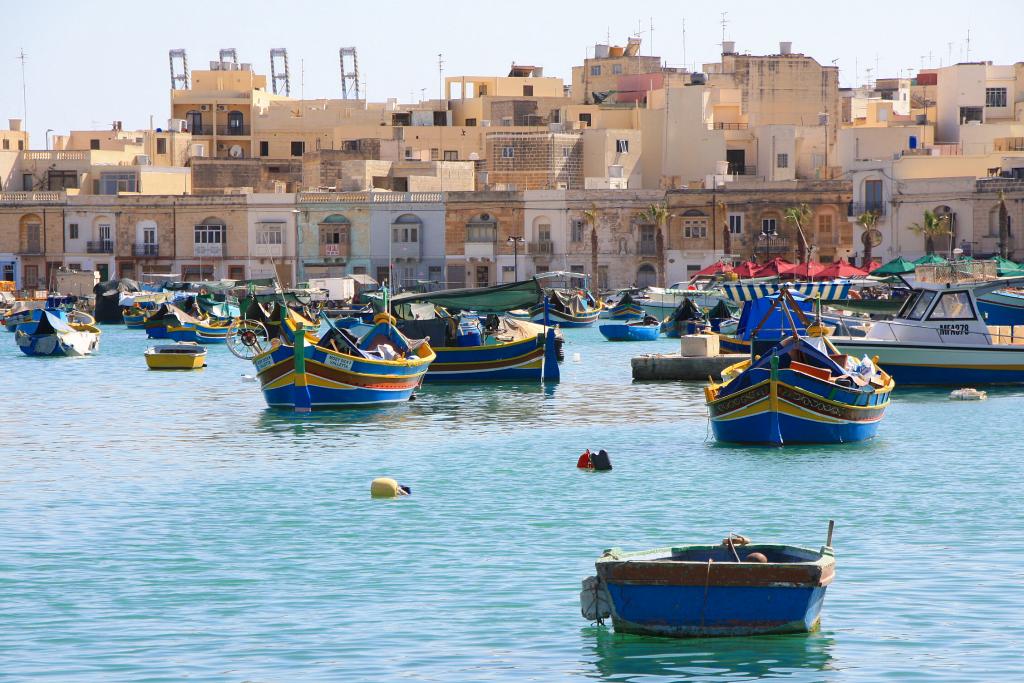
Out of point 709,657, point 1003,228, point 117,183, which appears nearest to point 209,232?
point 117,183

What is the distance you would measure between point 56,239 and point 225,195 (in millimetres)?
10411

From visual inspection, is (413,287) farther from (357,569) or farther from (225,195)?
Answer: (357,569)

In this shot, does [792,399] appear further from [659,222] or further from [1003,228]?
[659,222]

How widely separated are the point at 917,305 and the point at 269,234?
5735cm

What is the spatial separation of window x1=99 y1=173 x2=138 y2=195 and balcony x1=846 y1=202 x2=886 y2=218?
137ft

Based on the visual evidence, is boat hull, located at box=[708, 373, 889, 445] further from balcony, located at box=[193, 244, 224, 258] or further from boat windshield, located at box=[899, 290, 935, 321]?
balcony, located at box=[193, 244, 224, 258]

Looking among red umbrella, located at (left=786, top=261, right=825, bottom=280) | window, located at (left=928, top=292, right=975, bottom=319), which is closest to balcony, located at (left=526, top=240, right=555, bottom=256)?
red umbrella, located at (left=786, top=261, right=825, bottom=280)

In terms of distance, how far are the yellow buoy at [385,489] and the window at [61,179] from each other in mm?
80673

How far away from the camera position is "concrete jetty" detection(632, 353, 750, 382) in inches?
1829

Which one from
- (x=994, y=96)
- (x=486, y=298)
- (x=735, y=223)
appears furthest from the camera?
(x=994, y=96)

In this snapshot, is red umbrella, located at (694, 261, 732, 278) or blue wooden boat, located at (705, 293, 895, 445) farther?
red umbrella, located at (694, 261, 732, 278)

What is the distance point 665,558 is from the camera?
15.3m

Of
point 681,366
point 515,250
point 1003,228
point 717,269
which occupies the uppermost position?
point 1003,228

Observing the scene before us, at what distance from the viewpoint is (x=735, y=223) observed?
90.4 m
